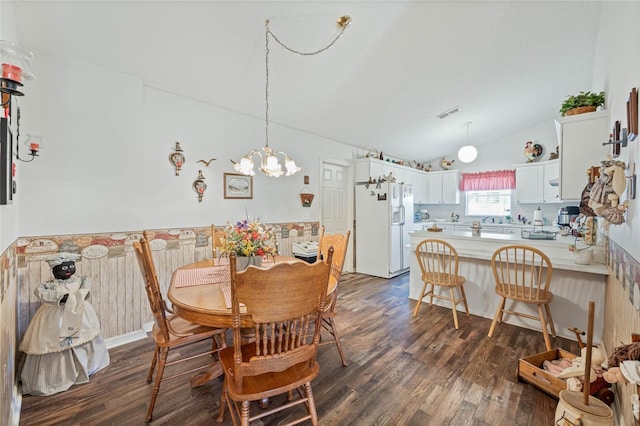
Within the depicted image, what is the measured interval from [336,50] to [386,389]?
302 cm

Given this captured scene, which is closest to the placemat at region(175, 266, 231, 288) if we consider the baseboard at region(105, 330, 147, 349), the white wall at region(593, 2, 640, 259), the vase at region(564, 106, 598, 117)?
the baseboard at region(105, 330, 147, 349)

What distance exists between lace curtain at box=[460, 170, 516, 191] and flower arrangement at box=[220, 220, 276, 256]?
6.06m

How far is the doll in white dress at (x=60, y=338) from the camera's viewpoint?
1.88 m

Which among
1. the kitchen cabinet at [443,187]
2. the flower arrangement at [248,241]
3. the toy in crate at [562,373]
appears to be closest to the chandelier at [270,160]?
the flower arrangement at [248,241]

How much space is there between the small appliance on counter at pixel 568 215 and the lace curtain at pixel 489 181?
214 centimetres

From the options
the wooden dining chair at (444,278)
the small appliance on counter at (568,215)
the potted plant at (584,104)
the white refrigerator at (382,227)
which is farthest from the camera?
the white refrigerator at (382,227)

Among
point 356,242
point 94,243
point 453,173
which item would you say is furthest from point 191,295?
point 453,173

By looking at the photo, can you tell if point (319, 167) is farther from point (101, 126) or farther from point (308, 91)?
point (101, 126)

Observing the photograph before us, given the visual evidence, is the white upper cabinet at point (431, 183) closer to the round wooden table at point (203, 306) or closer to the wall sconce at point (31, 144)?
the round wooden table at point (203, 306)

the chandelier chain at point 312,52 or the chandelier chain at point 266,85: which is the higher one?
the chandelier chain at point 312,52

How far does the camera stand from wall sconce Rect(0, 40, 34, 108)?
109 cm

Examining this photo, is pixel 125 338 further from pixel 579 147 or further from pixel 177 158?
pixel 579 147

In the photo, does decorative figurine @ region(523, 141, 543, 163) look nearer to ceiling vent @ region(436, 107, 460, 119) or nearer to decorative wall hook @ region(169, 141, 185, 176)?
ceiling vent @ region(436, 107, 460, 119)

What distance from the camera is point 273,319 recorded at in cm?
122
